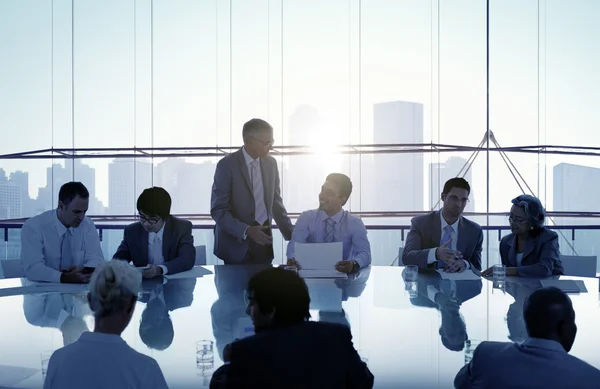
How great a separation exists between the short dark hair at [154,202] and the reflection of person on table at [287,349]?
1.71 meters

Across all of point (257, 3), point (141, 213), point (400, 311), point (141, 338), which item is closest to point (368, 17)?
point (257, 3)

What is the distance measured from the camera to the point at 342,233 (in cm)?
294

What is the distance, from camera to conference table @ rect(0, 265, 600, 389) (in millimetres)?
1192

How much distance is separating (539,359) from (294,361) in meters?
0.51

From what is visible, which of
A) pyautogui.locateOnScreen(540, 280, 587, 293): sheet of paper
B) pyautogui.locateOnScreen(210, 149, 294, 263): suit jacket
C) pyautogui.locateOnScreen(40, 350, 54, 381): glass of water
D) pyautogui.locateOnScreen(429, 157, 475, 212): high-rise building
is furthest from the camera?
pyautogui.locateOnScreen(429, 157, 475, 212): high-rise building

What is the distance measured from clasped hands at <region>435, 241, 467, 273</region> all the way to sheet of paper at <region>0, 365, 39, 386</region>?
194 centimetres

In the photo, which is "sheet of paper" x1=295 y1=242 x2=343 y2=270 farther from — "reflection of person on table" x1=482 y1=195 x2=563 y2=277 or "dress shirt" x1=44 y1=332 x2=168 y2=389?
"dress shirt" x1=44 y1=332 x2=168 y2=389

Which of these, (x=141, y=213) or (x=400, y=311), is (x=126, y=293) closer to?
(x=400, y=311)

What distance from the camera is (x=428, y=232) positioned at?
2.88m

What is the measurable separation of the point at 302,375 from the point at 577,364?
56 cm

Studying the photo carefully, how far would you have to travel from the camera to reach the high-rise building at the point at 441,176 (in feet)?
21.4

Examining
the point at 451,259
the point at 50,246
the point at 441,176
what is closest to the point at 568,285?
the point at 451,259

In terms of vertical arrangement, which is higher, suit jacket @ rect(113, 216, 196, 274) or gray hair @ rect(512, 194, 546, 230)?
gray hair @ rect(512, 194, 546, 230)

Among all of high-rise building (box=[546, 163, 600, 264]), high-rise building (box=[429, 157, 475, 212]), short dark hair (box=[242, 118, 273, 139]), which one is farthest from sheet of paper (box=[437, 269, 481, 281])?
high-rise building (box=[546, 163, 600, 264])
